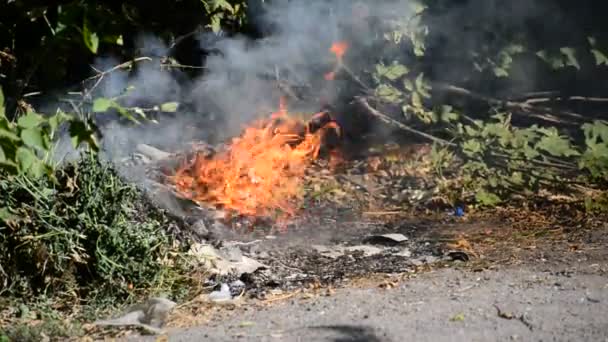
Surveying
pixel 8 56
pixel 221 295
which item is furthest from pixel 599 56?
pixel 8 56

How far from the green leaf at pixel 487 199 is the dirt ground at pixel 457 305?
1.15 meters

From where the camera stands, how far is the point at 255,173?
6719 millimetres

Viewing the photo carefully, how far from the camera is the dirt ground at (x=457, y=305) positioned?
3865mm

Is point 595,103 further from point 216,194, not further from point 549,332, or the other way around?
point 549,332

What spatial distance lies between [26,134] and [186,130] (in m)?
3.34

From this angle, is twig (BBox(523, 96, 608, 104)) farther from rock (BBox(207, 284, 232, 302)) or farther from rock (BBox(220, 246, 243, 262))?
rock (BBox(207, 284, 232, 302))

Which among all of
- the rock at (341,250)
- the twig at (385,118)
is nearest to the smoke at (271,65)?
the twig at (385,118)

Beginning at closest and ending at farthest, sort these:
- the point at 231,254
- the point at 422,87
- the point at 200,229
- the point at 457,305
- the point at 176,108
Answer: the point at 457,305
the point at 231,254
the point at 200,229
the point at 176,108
the point at 422,87

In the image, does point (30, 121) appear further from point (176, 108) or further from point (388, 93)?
point (388, 93)

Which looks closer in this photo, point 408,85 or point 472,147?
point 472,147

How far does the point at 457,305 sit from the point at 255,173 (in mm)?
2852

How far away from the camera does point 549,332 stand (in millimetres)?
3834

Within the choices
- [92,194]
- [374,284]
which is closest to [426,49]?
[374,284]

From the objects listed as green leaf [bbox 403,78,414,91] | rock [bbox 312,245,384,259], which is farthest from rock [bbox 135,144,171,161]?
green leaf [bbox 403,78,414,91]
